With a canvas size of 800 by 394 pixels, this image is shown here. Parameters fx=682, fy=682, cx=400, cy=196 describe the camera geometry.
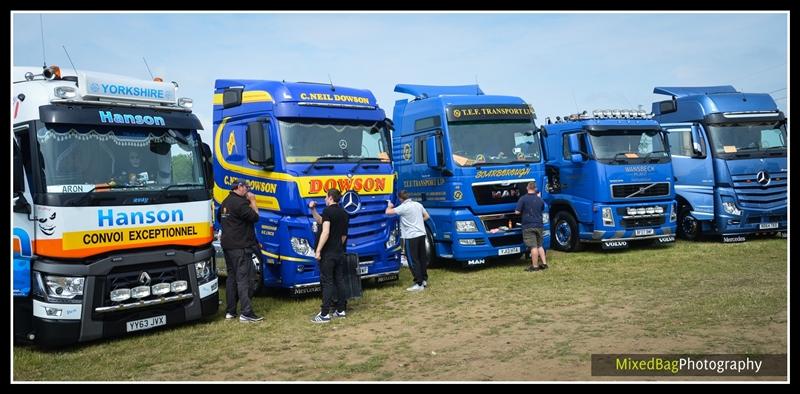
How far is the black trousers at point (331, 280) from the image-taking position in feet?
28.1

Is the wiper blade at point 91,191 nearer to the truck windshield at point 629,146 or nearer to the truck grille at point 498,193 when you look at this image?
the truck grille at point 498,193

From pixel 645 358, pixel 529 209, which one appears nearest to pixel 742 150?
pixel 529 209

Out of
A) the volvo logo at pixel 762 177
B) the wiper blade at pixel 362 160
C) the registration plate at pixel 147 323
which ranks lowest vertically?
the registration plate at pixel 147 323

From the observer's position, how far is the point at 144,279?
7.75 m

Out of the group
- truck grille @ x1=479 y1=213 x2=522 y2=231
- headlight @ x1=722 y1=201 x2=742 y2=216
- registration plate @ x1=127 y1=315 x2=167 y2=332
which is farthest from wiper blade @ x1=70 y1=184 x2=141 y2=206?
headlight @ x1=722 y1=201 x2=742 y2=216

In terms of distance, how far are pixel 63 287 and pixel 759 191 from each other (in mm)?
13761

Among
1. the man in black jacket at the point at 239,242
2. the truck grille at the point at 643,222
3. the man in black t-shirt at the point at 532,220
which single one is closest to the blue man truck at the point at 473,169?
the man in black t-shirt at the point at 532,220

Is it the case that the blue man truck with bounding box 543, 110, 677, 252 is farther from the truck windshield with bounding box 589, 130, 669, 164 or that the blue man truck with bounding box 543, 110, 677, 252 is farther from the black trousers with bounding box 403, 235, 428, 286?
the black trousers with bounding box 403, 235, 428, 286

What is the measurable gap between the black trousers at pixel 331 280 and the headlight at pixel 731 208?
391 inches

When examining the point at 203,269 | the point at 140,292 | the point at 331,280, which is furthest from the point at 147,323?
the point at 331,280

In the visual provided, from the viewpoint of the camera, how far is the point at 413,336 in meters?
7.72

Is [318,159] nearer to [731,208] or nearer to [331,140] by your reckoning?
[331,140]

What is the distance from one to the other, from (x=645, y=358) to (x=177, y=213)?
539cm

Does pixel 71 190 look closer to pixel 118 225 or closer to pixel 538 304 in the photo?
pixel 118 225
